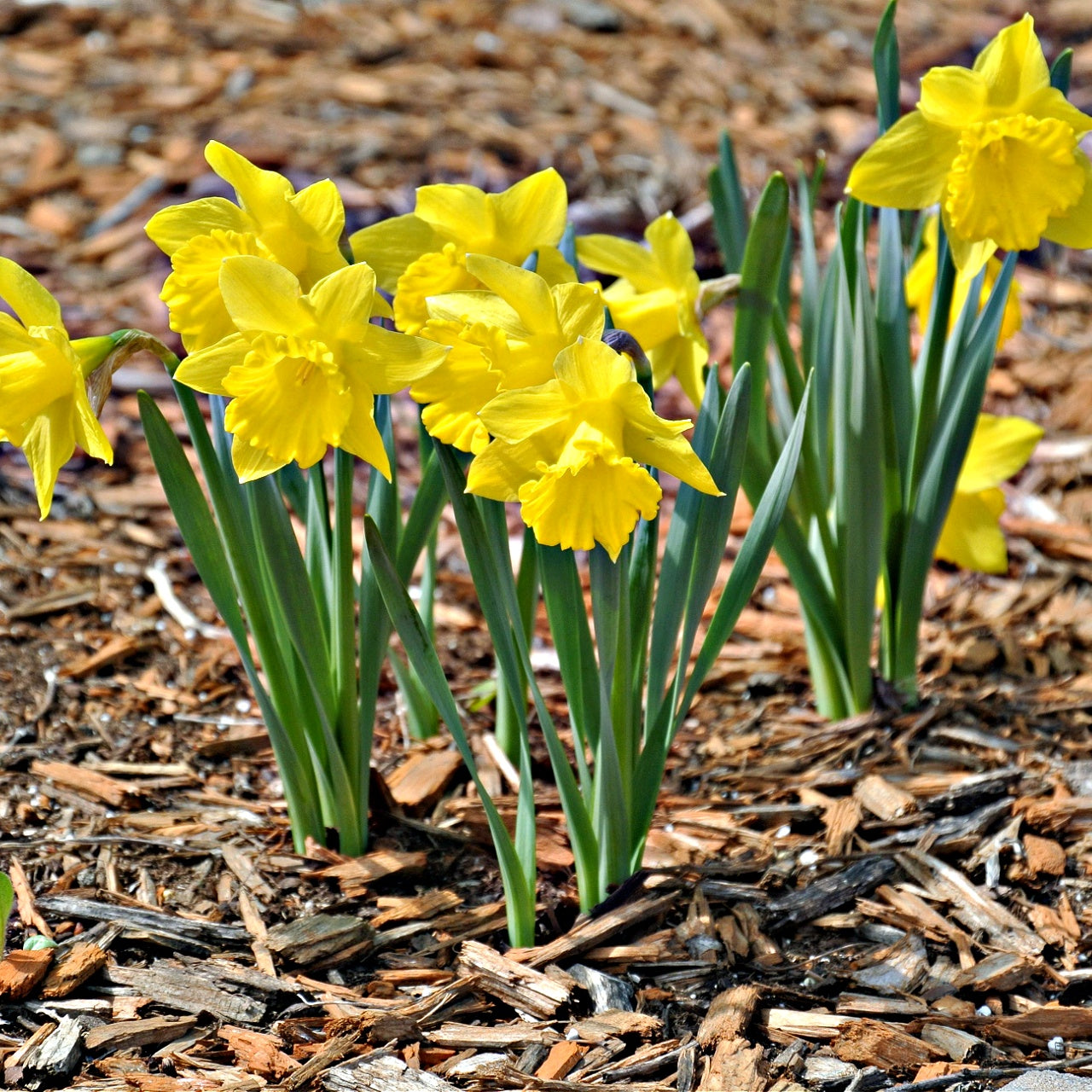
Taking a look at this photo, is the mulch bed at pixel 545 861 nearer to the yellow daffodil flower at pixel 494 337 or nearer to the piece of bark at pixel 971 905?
the piece of bark at pixel 971 905

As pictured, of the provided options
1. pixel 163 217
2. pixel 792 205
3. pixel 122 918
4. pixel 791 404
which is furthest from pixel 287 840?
pixel 792 205

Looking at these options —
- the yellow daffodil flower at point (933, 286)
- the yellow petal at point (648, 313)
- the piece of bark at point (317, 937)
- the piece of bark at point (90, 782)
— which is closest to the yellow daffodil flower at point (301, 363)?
the yellow petal at point (648, 313)

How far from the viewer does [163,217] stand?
139 centimetres

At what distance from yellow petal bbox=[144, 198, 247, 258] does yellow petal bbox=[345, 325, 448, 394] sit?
23cm

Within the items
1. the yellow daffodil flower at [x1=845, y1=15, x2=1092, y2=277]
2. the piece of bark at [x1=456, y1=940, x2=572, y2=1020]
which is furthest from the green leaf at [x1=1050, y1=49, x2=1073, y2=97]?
the piece of bark at [x1=456, y1=940, x2=572, y2=1020]

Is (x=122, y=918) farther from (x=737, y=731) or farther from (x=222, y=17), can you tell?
(x=222, y=17)

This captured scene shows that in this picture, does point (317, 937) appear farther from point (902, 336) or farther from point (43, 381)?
point (902, 336)

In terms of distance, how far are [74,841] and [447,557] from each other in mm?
1183

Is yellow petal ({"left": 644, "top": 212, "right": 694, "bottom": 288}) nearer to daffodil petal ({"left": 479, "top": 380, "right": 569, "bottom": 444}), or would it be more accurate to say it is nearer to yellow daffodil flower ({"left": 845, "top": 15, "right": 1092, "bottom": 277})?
yellow daffodil flower ({"left": 845, "top": 15, "right": 1092, "bottom": 277})

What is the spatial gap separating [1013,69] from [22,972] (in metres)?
1.79

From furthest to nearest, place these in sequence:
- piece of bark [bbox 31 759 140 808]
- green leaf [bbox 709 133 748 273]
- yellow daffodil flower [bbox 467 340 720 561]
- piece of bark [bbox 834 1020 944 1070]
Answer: green leaf [bbox 709 133 748 273] < piece of bark [bbox 31 759 140 808] < piece of bark [bbox 834 1020 944 1070] < yellow daffodil flower [bbox 467 340 720 561]

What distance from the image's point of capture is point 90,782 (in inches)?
76.4

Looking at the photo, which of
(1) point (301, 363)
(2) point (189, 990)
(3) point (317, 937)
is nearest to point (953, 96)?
(1) point (301, 363)

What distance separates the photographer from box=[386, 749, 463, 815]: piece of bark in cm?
194
